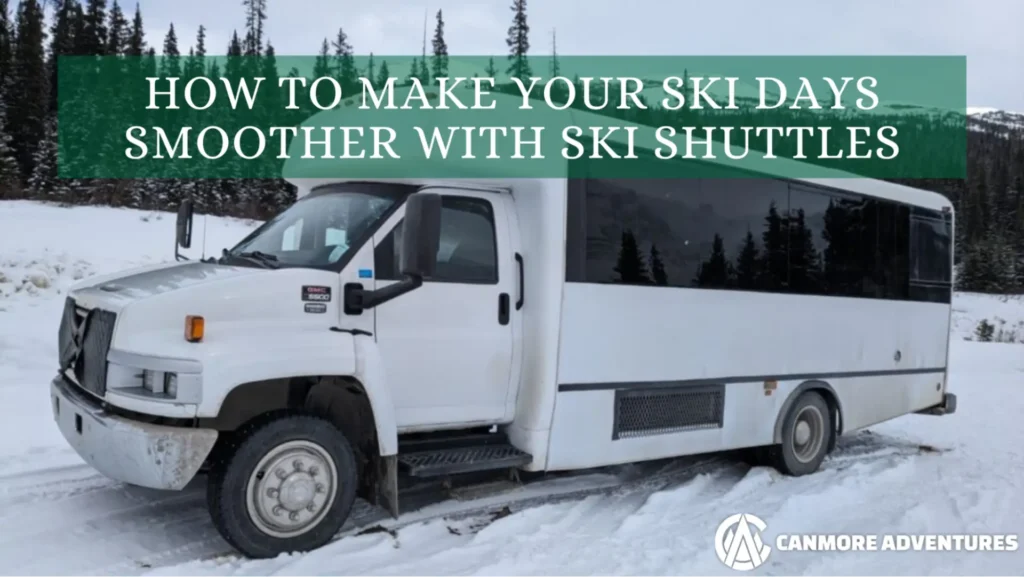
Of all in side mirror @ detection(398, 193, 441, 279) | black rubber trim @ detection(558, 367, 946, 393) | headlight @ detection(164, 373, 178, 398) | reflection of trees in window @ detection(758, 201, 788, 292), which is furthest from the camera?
reflection of trees in window @ detection(758, 201, 788, 292)

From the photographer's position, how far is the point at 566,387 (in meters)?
6.34

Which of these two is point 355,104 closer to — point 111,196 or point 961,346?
point 961,346

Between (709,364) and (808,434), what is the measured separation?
6.52 feet

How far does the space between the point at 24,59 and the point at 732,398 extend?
6166cm

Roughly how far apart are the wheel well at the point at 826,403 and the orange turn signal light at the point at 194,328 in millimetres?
5600

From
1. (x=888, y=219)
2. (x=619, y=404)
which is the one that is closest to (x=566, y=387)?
(x=619, y=404)

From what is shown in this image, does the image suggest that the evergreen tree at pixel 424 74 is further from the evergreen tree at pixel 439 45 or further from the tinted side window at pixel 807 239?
the evergreen tree at pixel 439 45

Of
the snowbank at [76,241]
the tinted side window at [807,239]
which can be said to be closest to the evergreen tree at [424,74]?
the tinted side window at [807,239]

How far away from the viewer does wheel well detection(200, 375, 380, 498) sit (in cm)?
538

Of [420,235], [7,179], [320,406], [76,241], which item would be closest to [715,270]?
[420,235]

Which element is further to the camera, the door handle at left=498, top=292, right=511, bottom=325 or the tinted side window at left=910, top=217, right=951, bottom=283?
the tinted side window at left=910, top=217, right=951, bottom=283

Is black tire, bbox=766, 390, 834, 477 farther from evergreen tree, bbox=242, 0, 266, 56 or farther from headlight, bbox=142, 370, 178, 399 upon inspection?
evergreen tree, bbox=242, 0, 266, 56

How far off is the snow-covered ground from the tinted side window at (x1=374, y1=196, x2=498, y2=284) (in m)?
1.80

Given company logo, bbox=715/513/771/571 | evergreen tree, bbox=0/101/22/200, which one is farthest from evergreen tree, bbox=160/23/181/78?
company logo, bbox=715/513/771/571
